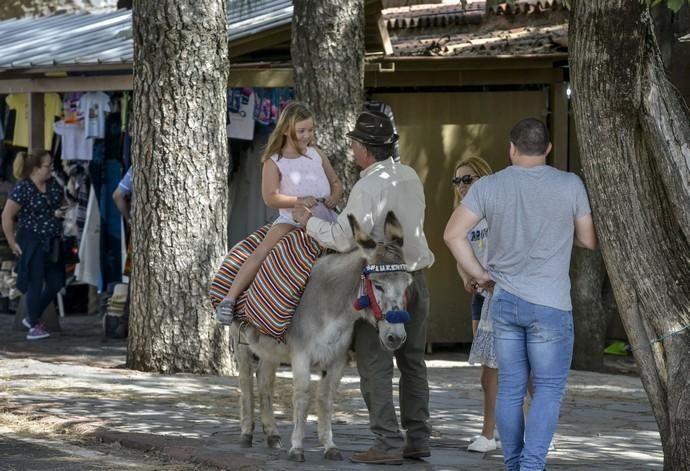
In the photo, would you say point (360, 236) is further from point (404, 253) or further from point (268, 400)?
point (268, 400)

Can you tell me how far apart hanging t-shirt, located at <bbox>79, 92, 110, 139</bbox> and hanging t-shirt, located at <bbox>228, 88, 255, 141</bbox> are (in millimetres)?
2041

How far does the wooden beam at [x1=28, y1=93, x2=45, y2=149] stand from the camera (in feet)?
55.9

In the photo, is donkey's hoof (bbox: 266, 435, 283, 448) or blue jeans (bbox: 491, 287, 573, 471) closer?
blue jeans (bbox: 491, 287, 573, 471)

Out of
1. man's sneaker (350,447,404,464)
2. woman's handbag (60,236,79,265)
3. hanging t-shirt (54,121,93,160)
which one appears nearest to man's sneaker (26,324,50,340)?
woman's handbag (60,236,79,265)

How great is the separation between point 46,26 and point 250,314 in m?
14.0

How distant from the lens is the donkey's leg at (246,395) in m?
8.88

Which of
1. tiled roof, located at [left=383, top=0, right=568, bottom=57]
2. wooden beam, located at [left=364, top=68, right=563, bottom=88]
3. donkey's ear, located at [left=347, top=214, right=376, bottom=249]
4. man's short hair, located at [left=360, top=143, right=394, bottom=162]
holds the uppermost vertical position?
tiled roof, located at [left=383, top=0, right=568, bottom=57]

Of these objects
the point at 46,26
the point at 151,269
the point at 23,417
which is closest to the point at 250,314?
the point at 23,417

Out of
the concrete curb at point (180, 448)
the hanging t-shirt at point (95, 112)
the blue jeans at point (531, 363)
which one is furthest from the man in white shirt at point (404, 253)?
the hanging t-shirt at point (95, 112)

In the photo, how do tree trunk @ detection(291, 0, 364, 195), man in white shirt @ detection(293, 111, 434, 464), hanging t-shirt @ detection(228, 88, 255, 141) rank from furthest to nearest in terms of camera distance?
hanging t-shirt @ detection(228, 88, 255, 141), tree trunk @ detection(291, 0, 364, 195), man in white shirt @ detection(293, 111, 434, 464)

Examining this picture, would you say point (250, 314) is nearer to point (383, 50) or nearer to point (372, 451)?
point (372, 451)

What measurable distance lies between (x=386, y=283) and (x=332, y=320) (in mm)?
580

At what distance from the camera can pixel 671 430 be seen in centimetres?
723

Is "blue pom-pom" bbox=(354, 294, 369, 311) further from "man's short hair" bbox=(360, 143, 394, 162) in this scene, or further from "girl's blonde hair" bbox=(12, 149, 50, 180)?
"girl's blonde hair" bbox=(12, 149, 50, 180)
